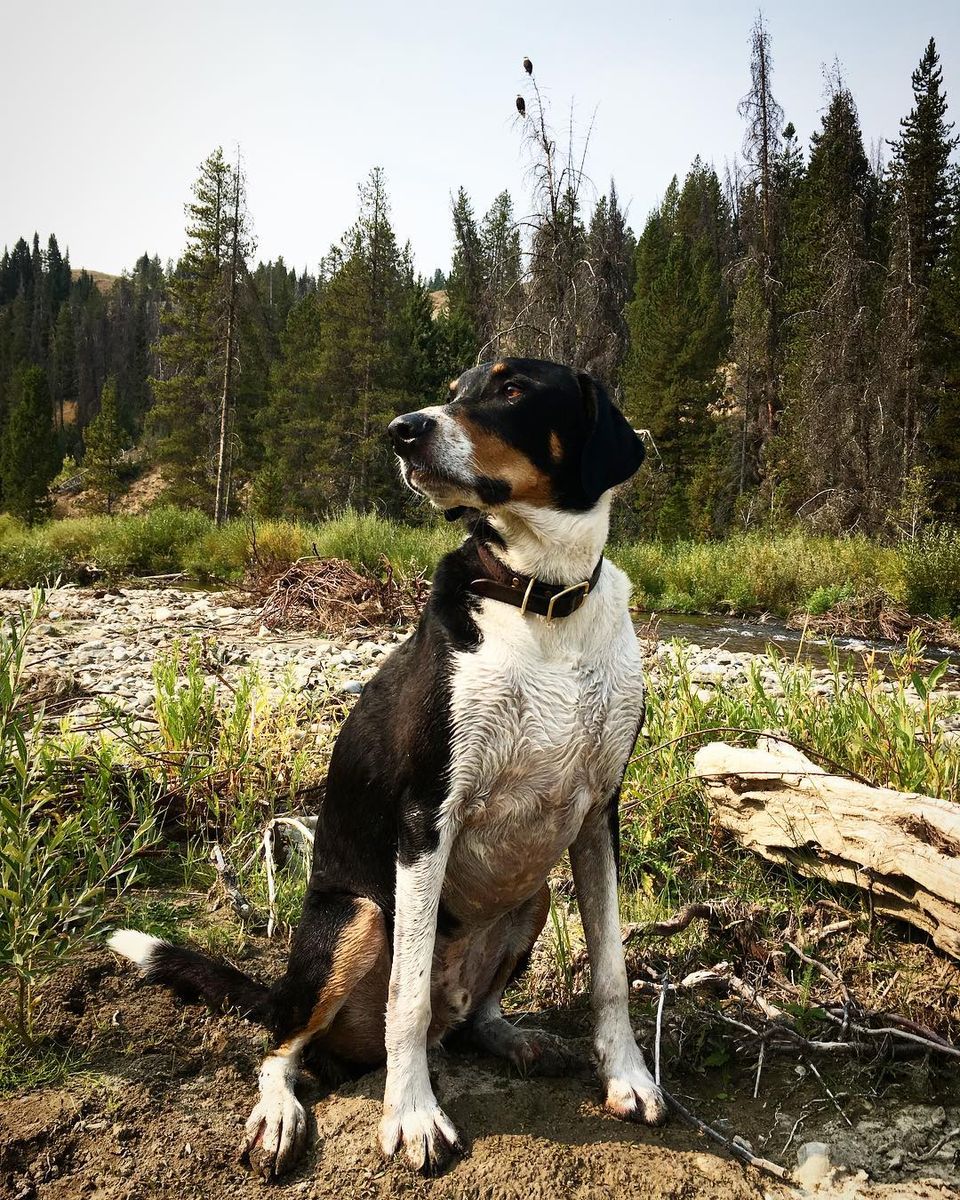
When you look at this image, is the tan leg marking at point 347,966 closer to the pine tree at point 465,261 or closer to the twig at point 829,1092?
the twig at point 829,1092

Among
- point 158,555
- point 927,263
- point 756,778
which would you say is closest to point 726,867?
point 756,778

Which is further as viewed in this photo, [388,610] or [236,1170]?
[388,610]

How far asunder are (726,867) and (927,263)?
32849 mm

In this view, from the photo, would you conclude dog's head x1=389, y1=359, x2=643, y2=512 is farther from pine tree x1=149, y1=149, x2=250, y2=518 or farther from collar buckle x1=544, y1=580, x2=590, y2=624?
pine tree x1=149, y1=149, x2=250, y2=518

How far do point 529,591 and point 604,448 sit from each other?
1.62 feet

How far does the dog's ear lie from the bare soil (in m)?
1.67

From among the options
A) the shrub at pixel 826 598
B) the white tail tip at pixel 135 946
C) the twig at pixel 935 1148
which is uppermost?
the shrub at pixel 826 598

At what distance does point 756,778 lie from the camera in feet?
10.6

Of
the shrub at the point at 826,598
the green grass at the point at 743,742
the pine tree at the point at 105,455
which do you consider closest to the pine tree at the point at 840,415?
the shrub at the point at 826,598

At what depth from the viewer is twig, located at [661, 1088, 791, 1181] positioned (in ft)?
6.13

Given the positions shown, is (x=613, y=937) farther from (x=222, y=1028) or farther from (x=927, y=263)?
(x=927, y=263)

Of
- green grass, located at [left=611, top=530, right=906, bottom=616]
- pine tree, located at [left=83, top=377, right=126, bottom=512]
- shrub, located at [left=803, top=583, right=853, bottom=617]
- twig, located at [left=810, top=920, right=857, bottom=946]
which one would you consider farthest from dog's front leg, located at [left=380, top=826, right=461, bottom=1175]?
pine tree, located at [left=83, top=377, right=126, bottom=512]

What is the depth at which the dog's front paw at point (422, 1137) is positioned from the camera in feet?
6.13

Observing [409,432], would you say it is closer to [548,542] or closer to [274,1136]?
[548,542]
